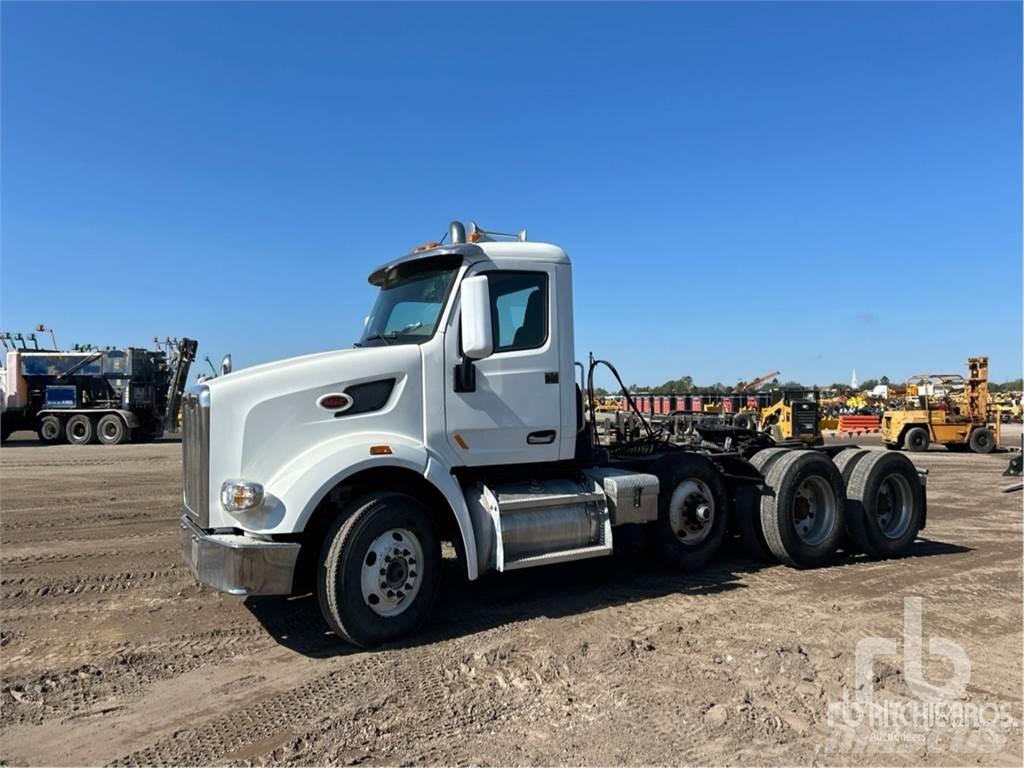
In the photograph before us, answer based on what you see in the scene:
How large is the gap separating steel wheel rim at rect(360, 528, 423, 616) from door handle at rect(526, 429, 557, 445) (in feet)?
4.32

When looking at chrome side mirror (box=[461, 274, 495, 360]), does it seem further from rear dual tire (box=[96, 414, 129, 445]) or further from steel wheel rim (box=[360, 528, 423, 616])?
rear dual tire (box=[96, 414, 129, 445])

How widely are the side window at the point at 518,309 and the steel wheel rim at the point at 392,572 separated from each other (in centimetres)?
171

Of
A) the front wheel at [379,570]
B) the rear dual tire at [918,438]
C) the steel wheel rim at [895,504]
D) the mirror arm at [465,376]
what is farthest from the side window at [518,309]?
the rear dual tire at [918,438]

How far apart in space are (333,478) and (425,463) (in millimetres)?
712

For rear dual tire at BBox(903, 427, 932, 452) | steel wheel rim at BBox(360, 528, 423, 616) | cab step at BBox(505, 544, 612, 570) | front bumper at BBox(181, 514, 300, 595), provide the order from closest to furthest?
front bumper at BBox(181, 514, 300, 595), steel wheel rim at BBox(360, 528, 423, 616), cab step at BBox(505, 544, 612, 570), rear dual tire at BBox(903, 427, 932, 452)

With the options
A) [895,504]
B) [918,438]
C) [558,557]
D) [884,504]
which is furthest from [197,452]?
[918,438]

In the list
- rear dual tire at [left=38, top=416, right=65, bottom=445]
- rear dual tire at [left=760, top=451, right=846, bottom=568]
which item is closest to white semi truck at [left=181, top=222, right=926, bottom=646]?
rear dual tire at [left=760, top=451, right=846, bottom=568]

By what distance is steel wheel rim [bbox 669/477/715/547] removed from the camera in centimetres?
695

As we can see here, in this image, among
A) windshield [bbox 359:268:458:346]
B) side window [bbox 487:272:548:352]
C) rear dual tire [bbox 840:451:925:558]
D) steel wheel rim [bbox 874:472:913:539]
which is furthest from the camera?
steel wheel rim [bbox 874:472:913:539]

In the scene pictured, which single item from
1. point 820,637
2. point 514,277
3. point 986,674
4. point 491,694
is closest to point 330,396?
point 514,277

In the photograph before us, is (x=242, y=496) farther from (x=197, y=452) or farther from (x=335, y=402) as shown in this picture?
(x=335, y=402)

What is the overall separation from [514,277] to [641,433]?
306 cm

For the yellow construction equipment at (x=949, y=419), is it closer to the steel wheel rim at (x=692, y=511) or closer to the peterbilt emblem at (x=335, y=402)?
the steel wheel rim at (x=692, y=511)

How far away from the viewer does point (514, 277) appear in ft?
19.6
